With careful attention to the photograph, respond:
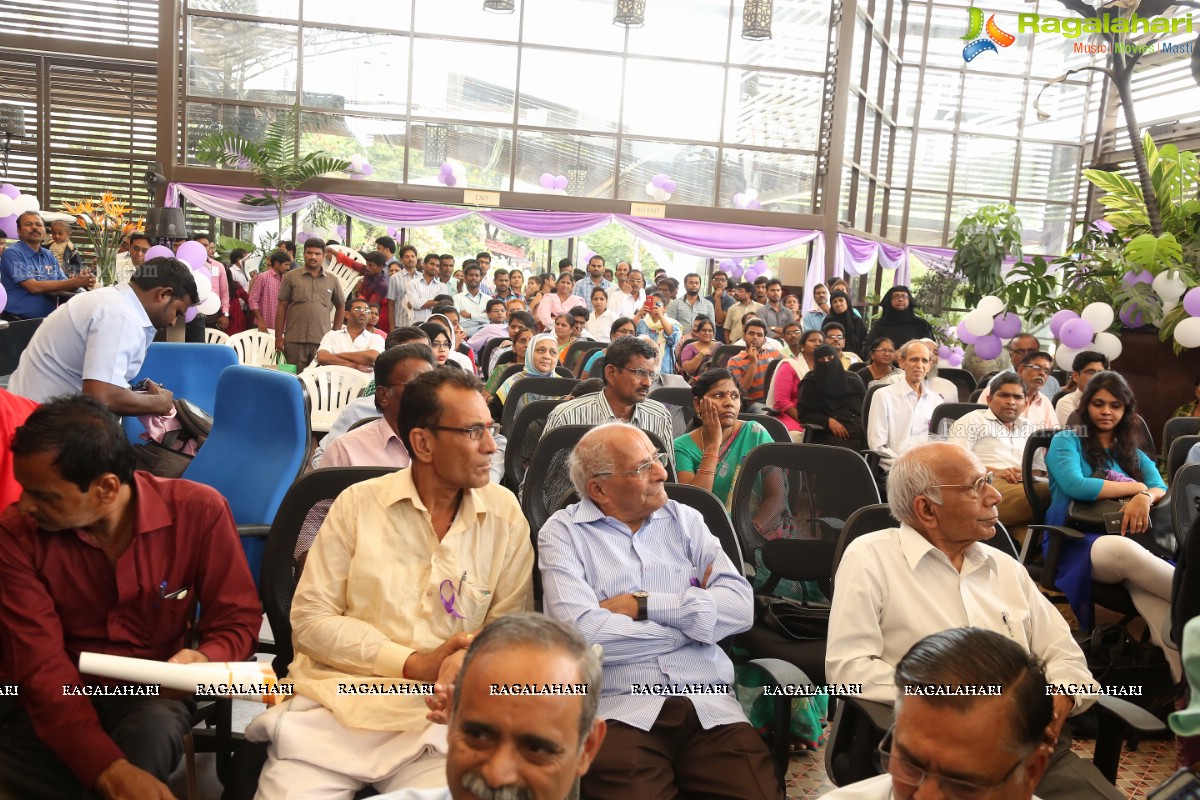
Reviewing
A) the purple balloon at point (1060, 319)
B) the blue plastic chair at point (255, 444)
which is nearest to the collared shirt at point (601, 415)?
the blue plastic chair at point (255, 444)

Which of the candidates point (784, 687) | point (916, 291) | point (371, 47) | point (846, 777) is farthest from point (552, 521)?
point (916, 291)

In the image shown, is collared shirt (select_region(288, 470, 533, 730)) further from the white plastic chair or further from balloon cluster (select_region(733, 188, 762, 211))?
balloon cluster (select_region(733, 188, 762, 211))

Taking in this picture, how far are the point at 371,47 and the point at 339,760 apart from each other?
43.0 ft

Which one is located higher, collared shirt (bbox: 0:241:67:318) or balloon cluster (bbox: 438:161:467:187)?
balloon cluster (bbox: 438:161:467:187)

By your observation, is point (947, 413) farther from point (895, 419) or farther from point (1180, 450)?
point (1180, 450)

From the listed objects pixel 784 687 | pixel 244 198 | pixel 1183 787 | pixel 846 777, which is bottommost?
pixel 846 777

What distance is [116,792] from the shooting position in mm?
1866

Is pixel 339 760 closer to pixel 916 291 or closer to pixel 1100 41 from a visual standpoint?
pixel 1100 41

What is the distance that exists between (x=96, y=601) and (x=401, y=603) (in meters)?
0.64

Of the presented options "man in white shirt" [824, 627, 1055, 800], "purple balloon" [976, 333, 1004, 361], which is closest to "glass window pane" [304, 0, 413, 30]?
"purple balloon" [976, 333, 1004, 361]

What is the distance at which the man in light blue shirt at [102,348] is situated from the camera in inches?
139

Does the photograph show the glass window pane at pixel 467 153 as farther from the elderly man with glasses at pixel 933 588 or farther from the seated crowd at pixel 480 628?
the elderly man with glasses at pixel 933 588

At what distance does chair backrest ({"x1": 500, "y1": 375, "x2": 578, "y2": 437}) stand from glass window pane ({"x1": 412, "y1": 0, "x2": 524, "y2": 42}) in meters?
9.98

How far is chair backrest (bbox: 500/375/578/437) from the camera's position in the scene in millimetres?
5180
